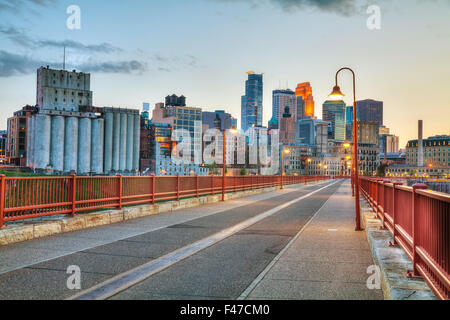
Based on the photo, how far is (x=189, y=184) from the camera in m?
23.8

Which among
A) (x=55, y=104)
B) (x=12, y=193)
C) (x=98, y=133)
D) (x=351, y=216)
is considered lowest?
(x=351, y=216)

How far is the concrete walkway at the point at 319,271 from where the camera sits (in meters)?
6.28

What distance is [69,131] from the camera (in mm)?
151250

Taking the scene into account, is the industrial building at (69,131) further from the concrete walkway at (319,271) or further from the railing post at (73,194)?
the concrete walkway at (319,271)

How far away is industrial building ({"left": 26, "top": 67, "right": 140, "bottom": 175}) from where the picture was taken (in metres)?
146

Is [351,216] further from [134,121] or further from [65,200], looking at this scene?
[134,121]

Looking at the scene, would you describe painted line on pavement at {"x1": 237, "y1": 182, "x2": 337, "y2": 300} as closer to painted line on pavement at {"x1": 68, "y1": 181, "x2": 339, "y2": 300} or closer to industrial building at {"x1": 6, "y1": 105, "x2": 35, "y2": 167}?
painted line on pavement at {"x1": 68, "y1": 181, "x2": 339, "y2": 300}

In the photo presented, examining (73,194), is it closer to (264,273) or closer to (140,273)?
(140,273)

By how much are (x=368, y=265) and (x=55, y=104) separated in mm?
158967

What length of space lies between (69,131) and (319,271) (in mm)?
154807

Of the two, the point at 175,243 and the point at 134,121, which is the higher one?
the point at 134,121
